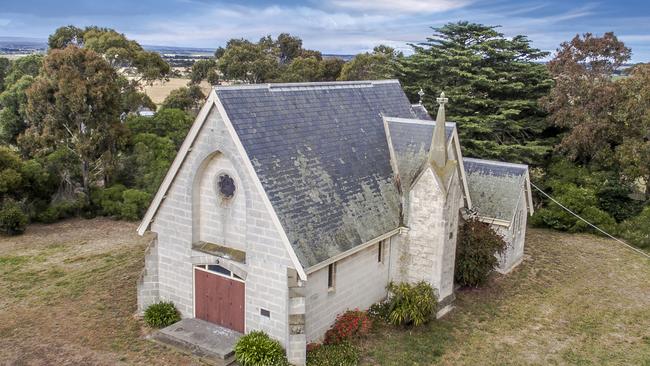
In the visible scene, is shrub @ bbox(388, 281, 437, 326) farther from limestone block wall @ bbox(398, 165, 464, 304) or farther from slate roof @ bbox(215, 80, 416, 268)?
slate roof @ bbox(215, 80, 416, 268)

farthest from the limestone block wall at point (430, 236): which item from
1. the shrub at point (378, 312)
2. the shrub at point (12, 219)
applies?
the shrub at point (12, 219)

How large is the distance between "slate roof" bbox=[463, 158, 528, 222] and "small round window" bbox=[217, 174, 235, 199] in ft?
45.7

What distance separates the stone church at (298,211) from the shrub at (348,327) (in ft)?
1.08

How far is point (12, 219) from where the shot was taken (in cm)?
3422

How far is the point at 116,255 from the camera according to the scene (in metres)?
30.6

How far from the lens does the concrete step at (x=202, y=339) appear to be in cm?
1869

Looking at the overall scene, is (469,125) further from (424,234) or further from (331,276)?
(331,276)

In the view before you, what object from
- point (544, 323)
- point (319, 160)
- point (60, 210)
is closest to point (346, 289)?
point (319, 160)

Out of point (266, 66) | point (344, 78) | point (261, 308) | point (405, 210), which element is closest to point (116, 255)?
point (261, 308)

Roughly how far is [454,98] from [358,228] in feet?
83.4

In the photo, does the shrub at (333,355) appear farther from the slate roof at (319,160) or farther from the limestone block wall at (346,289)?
the slate roof at (319,160)

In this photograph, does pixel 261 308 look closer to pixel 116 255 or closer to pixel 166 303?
pixel 166 303

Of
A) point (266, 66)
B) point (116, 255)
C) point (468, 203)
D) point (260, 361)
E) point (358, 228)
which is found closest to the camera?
point (260, 361)

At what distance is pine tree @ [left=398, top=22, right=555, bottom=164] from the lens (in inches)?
1665
